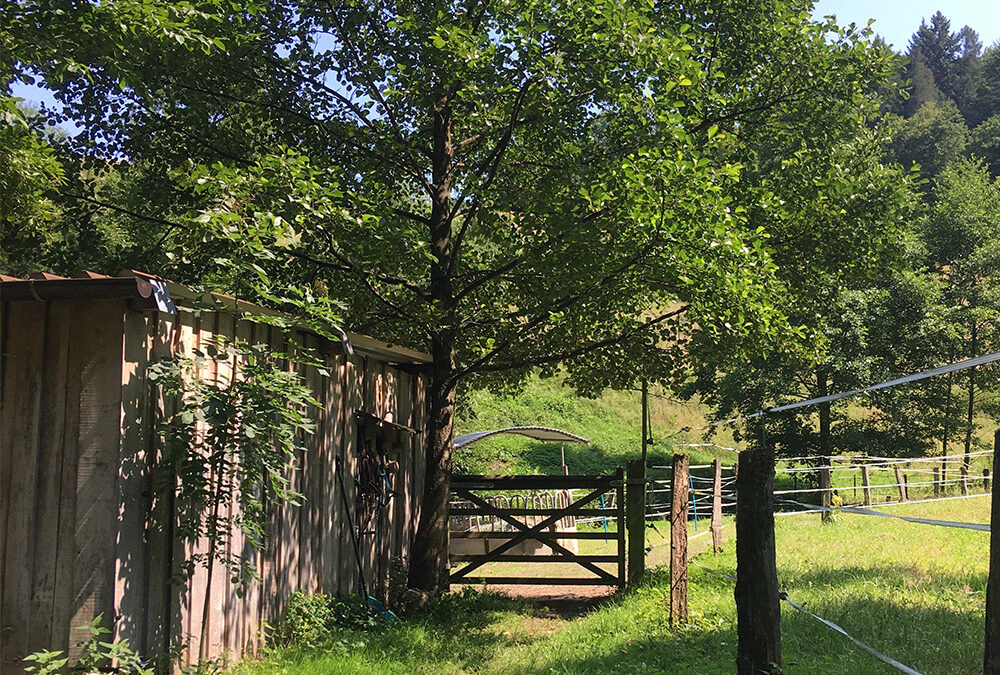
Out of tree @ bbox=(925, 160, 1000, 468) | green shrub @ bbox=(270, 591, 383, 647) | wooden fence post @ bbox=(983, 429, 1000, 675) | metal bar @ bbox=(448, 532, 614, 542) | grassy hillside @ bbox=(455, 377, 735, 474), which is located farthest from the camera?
tree @ bbox=(925, 160, 1000, 468)

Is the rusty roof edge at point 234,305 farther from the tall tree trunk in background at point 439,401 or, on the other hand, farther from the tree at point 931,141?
the tree at point 931,141

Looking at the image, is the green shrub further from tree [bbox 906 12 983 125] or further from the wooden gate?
tree [bbox 906 12 983 125]

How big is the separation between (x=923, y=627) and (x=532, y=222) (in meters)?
6.22

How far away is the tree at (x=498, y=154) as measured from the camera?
352 inches

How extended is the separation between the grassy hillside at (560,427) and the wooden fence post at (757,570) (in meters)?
19.6

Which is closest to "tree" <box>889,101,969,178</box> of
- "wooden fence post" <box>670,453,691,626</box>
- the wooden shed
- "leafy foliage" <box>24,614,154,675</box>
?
"wooden fence post" <box>670,453,691,626</box>

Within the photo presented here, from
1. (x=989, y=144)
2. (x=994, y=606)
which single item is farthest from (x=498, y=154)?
(x=989, y=144)

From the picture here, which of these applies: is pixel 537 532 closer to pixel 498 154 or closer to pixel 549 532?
pixel 549 532

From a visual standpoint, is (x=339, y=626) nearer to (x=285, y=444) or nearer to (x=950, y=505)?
(x=285, y=444)

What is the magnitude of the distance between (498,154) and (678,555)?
533 centimetres

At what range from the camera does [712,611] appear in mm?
9289

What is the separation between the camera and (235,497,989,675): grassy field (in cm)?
716

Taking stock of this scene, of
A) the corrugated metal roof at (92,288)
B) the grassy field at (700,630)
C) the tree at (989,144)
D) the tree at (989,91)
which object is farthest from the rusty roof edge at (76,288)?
the tree at (989,91)

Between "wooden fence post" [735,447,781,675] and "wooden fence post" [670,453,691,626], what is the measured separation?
362 centimetres
